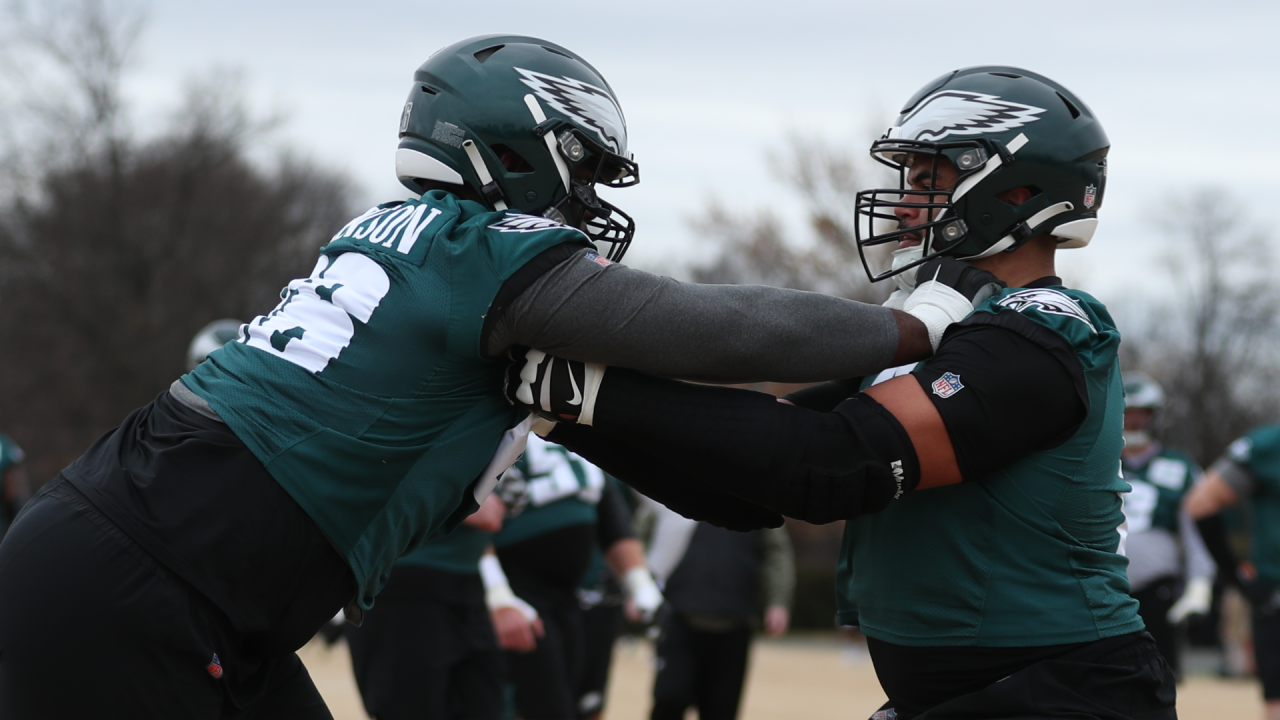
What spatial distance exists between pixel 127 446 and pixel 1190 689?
14384mm

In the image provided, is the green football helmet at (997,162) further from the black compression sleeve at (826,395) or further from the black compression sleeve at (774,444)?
the black compression sleeve at (774,444)

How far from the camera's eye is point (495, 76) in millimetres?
2951

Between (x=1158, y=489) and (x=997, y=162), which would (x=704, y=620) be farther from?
(x=997, y=162)

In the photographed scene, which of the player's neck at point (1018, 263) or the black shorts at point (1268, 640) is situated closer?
the player's neck at point (1018, 263)

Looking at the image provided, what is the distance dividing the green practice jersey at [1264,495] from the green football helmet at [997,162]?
4.72 metres

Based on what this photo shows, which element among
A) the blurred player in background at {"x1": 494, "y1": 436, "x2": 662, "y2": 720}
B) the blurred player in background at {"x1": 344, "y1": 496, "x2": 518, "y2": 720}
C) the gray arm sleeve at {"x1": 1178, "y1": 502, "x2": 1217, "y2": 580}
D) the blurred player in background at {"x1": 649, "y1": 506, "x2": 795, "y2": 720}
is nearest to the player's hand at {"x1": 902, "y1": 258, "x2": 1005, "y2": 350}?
the blurred player in background at {"x1": 344, "y1": 496, "x2": 518, "y2": 720}

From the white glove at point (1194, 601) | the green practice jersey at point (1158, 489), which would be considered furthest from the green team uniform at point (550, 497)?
the white glove at point (1194, 601)

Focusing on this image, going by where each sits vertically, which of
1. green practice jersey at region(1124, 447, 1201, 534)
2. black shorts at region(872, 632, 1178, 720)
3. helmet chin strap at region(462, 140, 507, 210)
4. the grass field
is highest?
helmet chin strap at region(462, 140, 507, 210)

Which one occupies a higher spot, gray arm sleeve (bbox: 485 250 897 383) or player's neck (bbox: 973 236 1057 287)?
gray arm sleeve (bbox: 485 250 897 383)

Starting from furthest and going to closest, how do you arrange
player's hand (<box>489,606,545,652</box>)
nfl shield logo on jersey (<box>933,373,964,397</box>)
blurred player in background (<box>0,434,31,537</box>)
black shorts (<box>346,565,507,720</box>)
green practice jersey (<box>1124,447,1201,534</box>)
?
blurred player in background (<box>0,434,31,537</box>) → green practice jersey (<box>1124,447,1201,534</box>) → player's hand (<box>489,606,545,652</box>) → black shorts (<box>346,565,507,720</box>) → nfl shield logo on jersey (<box>933,373,964,397</box>)

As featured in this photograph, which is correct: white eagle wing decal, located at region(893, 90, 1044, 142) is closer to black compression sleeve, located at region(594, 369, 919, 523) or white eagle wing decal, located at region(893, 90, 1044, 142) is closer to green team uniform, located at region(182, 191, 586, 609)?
black compression sleeve, located at region(594, 369, 919, 523)

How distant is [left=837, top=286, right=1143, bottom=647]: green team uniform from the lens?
108 inches

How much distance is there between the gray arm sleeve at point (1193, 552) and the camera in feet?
27.5

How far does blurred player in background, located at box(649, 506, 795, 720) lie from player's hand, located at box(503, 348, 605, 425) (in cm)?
519
